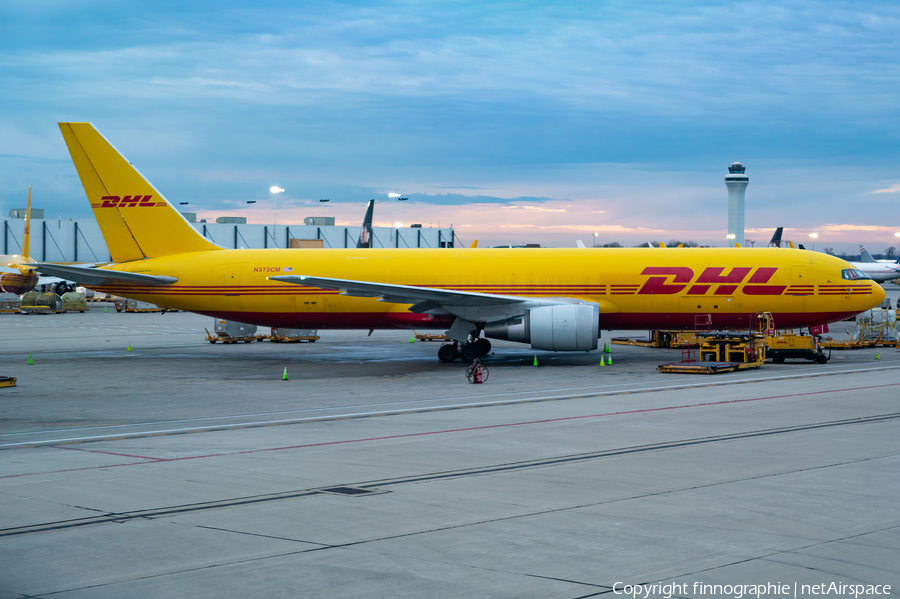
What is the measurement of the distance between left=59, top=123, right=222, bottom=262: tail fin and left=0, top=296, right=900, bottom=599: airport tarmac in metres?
10.8

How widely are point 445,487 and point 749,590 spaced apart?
508 cm

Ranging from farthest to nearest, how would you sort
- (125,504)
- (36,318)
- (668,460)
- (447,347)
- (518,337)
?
(36,318), (447,347), (518,337), (668,460), (125,504)

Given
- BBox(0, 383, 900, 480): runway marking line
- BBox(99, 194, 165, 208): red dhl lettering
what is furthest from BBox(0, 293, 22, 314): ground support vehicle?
BBox(0, 383, 900, 480): runway marking line

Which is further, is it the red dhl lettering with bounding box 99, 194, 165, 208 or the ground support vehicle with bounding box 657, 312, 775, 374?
the red dhl lettering with bounding box 99, 194, 165, 208

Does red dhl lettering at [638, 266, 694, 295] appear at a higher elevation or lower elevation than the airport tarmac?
higher

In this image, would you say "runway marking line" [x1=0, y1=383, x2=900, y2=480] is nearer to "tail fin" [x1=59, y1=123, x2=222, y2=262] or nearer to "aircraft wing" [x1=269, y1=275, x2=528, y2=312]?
"aircraft wing" [x1=269, y1=275, x2=528, y2=312]

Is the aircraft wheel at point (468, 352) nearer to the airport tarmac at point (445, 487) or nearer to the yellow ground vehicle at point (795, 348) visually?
the airport tarmac at point (445, 487)

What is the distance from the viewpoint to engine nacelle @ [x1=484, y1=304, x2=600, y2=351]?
2919cm

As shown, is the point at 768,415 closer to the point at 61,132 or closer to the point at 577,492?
the point at 577,492

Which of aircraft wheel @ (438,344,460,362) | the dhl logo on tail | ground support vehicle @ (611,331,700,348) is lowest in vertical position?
aircraft wheel @ (438,344,460,362)

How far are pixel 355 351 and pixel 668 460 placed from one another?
2567 cm

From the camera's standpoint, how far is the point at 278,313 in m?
33.3

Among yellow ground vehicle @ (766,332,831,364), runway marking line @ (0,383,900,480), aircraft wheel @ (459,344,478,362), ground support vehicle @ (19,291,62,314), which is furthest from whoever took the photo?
ground support vehicle @ (19,291,62,314)

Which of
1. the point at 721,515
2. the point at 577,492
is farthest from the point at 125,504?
the point at 721,515
